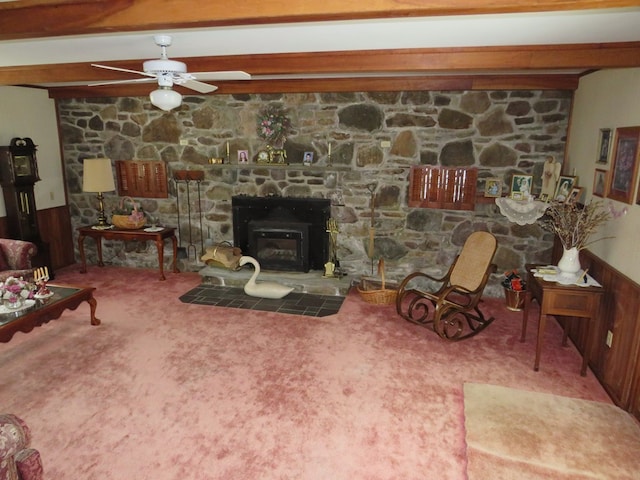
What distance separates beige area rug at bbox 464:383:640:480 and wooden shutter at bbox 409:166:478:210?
2.47 metres

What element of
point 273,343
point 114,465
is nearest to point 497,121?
point 273,343

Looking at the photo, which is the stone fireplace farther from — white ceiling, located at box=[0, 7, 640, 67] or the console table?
white ceiling, located at box=[0, 7, 640, 67]

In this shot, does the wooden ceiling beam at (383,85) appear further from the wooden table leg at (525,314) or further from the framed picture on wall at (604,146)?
the wooden table leg at (525,314)

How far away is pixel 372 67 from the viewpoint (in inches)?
139

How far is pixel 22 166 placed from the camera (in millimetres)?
5500

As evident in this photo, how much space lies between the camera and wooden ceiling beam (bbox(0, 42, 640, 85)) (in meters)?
3.16

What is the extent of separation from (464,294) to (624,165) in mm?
1712

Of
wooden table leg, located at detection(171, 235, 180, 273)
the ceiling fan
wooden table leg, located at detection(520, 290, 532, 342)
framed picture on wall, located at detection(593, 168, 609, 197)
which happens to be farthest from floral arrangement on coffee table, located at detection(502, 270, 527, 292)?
wooden table leg, located at detection(171, 235, 180, 273)

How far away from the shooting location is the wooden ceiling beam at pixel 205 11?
71.8 inches

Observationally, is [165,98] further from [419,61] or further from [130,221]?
[130,221]

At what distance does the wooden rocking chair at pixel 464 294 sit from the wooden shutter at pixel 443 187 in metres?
0.81

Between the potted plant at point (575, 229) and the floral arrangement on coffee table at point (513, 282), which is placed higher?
the potted plant at point (575, 229)

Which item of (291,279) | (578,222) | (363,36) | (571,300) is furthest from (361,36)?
(291,279)

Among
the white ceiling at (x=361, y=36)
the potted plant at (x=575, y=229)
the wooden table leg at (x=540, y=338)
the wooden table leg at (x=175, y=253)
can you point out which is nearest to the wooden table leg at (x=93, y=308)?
the wooden table leg at (x=175, y=253)
